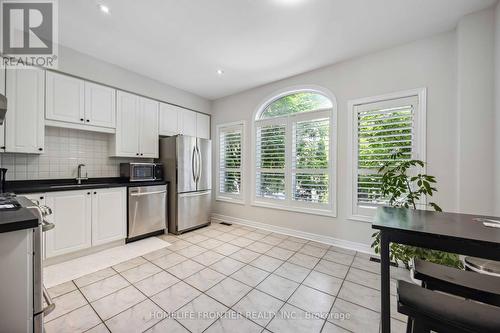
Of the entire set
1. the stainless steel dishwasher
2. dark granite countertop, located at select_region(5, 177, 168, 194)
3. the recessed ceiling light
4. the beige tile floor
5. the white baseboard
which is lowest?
the beige tile floor

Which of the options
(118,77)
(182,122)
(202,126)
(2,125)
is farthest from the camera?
(202,126)

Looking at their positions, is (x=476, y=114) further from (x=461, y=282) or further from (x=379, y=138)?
(x=461, y=282)

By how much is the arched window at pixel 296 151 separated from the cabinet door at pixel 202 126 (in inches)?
51.4

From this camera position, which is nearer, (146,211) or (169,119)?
(146,211)

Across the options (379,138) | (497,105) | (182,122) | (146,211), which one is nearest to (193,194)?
(146,211)

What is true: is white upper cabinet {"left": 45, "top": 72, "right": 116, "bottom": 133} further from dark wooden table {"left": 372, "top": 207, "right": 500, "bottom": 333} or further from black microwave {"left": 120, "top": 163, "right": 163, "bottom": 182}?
dark wooden table {"left": 372, "top": 207, "right": 500, "bottom": 333}

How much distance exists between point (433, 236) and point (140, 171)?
3.56 meters

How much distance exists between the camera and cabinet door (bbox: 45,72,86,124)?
260 centimetres

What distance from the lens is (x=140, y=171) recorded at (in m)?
3.33

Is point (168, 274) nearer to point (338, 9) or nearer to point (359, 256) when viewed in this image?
point (359, 256)

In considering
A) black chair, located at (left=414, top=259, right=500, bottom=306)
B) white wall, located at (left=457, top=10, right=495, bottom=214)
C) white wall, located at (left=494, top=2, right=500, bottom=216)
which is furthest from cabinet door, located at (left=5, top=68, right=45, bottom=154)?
white wall, located at (left=494, top=2, right=500, bottom=216)

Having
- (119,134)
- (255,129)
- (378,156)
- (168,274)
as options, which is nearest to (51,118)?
(119,134)

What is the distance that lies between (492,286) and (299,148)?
2648mm

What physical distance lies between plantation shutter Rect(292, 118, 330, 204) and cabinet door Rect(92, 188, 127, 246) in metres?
2.73
